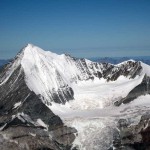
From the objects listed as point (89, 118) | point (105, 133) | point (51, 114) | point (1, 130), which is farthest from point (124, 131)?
point (1, 130)

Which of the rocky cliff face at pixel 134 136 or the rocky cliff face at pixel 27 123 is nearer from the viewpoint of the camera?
the rocky cliff face at pixel 27 123

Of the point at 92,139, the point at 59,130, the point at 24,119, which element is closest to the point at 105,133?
the point at 92,139

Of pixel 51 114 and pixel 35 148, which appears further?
pixel 51 114

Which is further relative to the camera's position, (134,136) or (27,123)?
(27,123)

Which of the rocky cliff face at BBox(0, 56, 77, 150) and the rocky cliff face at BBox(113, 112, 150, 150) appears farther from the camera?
the rocky cliff face at BBox(113, 112, 150, 150)

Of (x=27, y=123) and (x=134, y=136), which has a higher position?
(x=27, y=123)

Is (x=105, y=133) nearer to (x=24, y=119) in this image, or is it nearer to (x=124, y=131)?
(x=124, y=131)

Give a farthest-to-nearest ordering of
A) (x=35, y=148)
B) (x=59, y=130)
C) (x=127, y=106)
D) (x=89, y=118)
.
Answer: (x=127, y=106) → (x=89, y=118) → (x=59, y=130) → (x=35, y=148)

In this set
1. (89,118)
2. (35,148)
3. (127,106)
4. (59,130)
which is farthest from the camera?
(127,106)

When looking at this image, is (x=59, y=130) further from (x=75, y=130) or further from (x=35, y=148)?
(x=35, y=148)
